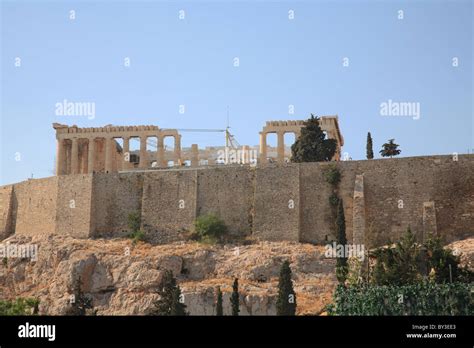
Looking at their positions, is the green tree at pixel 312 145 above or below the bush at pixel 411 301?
above

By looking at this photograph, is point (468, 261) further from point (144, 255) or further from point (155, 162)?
point (155, 162)

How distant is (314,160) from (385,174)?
171 inches

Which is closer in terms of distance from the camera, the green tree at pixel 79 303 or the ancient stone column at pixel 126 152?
the green tree at pixel 79 303

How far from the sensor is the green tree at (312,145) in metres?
41.9

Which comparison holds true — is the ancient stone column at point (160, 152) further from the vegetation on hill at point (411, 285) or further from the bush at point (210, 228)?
the vegetation on hill at point (411, 285)

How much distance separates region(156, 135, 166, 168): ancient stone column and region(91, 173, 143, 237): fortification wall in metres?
5.50

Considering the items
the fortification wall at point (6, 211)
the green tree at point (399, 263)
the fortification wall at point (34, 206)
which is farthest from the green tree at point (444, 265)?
the fortification wall at point (6, 211)

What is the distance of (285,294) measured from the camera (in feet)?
106

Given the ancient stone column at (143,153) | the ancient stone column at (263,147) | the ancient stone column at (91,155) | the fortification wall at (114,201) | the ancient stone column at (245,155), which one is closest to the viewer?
the fortification wall at (114,201)

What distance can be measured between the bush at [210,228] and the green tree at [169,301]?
4020 millimetres

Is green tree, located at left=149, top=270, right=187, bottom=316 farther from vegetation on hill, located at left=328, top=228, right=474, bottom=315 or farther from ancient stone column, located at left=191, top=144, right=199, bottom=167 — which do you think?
ancient stone column, located at left=191, top=144, right=199, bottom=167

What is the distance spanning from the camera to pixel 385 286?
99.8 ft

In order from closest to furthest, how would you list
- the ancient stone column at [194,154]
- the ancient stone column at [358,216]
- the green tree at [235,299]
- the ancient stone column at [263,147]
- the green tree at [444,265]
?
the green tree at [444,265], the green tree at [235,299], the ancient stone column at [358,216], the ancient stone column at [263,147], the ancient stone column at [194,154]
